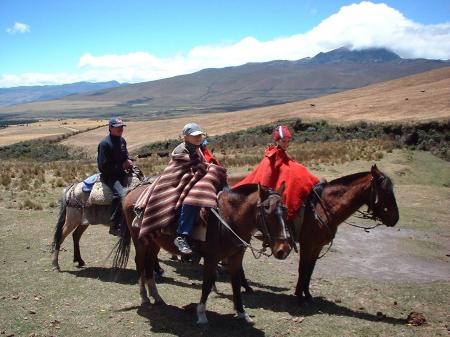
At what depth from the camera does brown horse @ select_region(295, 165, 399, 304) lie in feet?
24.5

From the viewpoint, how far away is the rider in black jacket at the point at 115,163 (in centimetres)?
859

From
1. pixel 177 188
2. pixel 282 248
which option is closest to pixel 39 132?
pixel 177 188

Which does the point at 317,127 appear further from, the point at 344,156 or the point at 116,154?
→ the point at 116,154

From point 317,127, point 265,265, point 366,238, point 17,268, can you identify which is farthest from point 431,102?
point 17,268

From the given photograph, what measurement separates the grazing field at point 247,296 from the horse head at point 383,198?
5.16 feet

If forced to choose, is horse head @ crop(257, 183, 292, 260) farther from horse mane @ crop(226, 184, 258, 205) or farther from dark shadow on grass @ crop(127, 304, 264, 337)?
dark shadow on grass @ crop(127, 304, 264, 337)

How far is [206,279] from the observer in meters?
6.52

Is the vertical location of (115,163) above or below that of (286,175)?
above

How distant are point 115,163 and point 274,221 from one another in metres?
4.09

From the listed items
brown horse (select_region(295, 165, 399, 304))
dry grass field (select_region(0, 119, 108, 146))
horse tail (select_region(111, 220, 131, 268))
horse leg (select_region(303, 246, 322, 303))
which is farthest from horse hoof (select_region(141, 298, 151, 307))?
dry grass field (select_region(0, 119, 108, 146))

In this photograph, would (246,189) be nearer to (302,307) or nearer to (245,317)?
(245,317)

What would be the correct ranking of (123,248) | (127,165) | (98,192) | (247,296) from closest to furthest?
(123,248)
(247,296)
(127,165)
(98,192)

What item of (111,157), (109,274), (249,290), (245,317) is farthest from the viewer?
(109,274)

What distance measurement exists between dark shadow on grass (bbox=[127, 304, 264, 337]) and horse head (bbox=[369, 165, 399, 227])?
277 centimetres
